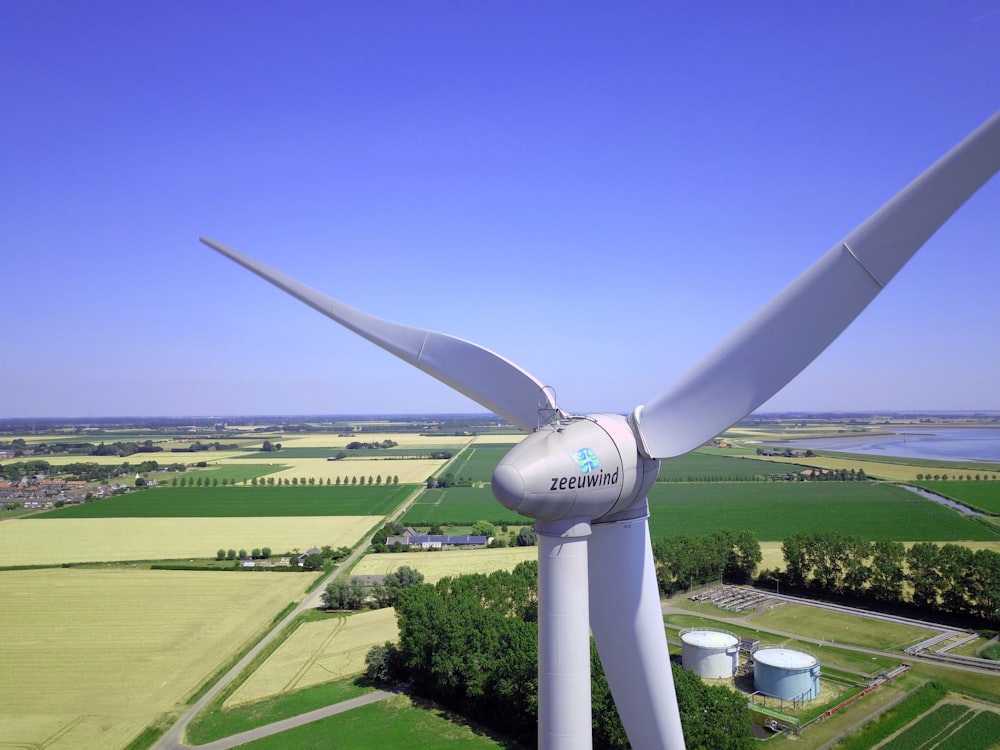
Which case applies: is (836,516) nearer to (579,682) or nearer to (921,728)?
(921,728)

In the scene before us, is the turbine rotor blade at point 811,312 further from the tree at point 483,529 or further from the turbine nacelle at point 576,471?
the tree at point 483,529

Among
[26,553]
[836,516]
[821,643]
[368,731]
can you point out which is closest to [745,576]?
[821,643]

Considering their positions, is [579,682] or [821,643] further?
[821,643]

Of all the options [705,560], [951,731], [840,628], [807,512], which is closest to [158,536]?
[705,560]

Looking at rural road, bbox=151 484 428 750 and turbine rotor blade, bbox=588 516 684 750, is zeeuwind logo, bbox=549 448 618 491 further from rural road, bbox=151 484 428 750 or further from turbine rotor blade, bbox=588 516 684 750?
rural road, bbox=151 484 428 750

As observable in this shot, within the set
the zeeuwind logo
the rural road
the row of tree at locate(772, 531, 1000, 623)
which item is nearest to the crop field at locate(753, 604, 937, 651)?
the row of tree at locate(772, 531, 1000, 623)

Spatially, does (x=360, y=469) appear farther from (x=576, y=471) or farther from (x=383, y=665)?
(x=576, y=471)

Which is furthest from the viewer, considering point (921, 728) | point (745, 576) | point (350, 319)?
point (745, 576)
